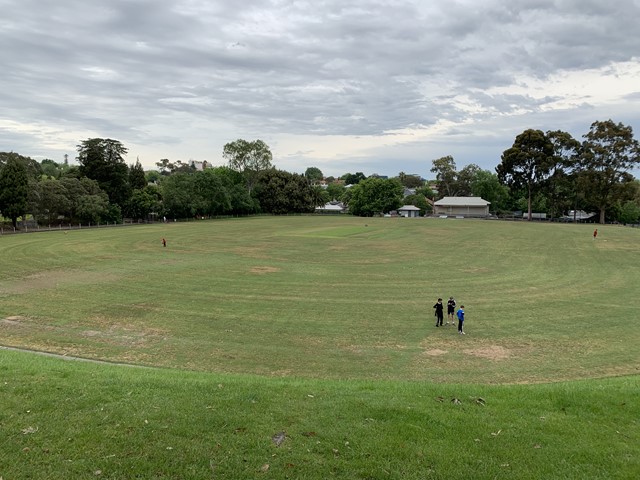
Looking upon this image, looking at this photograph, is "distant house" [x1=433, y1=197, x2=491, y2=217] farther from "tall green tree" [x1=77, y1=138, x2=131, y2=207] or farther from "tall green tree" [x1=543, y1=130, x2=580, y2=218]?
"tall green tree" [x1=77, y1=138, x2=131, y2=207]

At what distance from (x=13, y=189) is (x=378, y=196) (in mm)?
79541

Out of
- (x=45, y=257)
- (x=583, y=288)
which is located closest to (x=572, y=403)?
(x=583, y=288)

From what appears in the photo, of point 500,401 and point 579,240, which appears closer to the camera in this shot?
point 500,401

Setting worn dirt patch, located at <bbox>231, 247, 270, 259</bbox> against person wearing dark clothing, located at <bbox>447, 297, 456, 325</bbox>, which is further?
worn dirt patch, located at <bbox>231, 247, 270, 259</bbox>

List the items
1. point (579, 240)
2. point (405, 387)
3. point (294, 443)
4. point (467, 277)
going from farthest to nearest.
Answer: point (579, 240) < point (467, 277) < point (405, 387) < point (294, 443)

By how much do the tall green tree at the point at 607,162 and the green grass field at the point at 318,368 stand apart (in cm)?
5594

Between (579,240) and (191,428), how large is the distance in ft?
188

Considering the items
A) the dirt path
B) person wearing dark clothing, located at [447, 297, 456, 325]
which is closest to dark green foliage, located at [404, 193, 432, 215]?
person wearing dark clothing, located at [447, 297, 456, 325]

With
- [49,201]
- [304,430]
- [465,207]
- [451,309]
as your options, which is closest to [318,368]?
[304,430]

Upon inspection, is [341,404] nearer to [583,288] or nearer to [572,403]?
[572,403]

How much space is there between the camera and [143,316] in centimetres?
2055

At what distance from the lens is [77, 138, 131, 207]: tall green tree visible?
283 feet

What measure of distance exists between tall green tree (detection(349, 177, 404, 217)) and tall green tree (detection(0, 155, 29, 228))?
75810mm

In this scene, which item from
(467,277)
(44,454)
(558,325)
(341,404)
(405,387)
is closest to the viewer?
(44,454)
